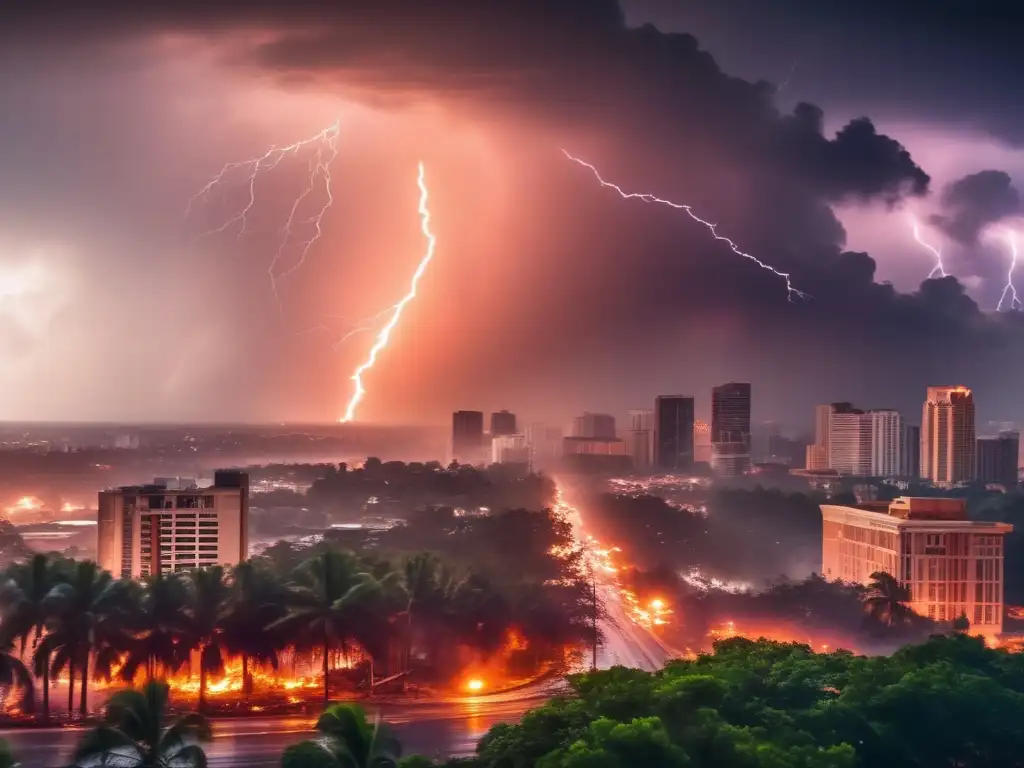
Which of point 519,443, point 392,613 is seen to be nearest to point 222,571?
→ point 392,613

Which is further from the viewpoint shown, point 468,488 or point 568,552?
point 468,488

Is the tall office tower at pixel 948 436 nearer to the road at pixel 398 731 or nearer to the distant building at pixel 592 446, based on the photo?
the distant building at pixel 592 446

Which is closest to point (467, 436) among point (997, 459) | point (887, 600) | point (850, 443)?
point (887, 600)

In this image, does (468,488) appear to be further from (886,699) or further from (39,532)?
(886,699)

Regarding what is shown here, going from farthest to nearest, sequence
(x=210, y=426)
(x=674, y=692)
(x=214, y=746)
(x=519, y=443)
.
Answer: (x=519, y=443) → (x=210, y=426) → (x=214, y=746) → (x=674, y=692)

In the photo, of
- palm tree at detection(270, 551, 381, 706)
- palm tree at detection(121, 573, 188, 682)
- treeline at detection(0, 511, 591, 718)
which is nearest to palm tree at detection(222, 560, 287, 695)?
treeline at detection(0, 511, 591, 718)

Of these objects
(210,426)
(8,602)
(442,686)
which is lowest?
(442,686)
